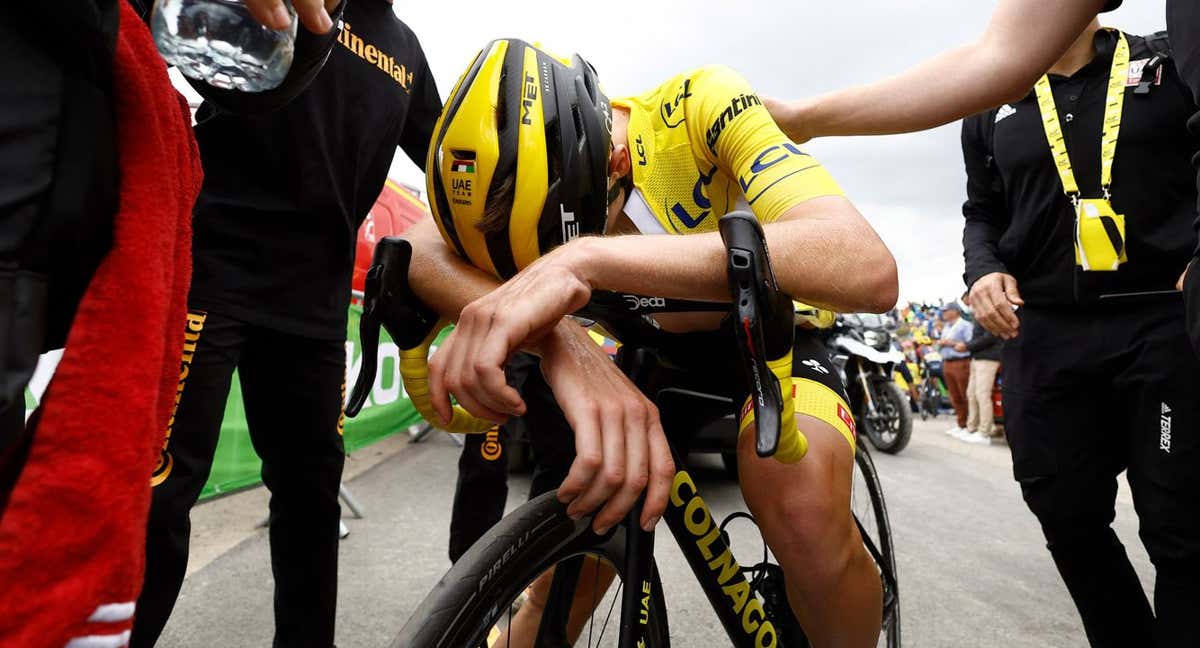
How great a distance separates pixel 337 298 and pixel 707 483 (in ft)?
11.2

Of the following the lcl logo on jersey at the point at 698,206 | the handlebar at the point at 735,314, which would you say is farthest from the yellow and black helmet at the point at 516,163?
the lcl logo on jersey at the point at 698,206

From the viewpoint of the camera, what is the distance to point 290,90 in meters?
0.97

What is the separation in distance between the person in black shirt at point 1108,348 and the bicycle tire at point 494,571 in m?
1.38

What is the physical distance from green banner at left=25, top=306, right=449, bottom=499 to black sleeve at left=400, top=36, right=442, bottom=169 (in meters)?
0.71

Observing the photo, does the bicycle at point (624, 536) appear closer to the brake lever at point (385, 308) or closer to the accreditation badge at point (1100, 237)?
the brake lever at point (385, 308)

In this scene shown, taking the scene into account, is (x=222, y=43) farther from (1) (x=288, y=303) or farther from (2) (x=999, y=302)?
(2) (x=999, y=302)

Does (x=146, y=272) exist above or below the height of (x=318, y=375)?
above

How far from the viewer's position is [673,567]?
10.3ft

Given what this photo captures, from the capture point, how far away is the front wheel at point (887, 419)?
286 inches

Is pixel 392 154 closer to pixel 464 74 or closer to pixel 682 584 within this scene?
pixel 464 74

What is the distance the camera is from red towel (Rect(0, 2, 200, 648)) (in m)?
0.46

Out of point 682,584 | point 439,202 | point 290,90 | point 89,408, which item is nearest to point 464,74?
point 439,202

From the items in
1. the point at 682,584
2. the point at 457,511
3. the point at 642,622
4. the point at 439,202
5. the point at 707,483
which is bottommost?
the point at 707,483

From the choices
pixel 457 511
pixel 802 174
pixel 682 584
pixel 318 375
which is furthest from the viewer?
pixel 682 584
